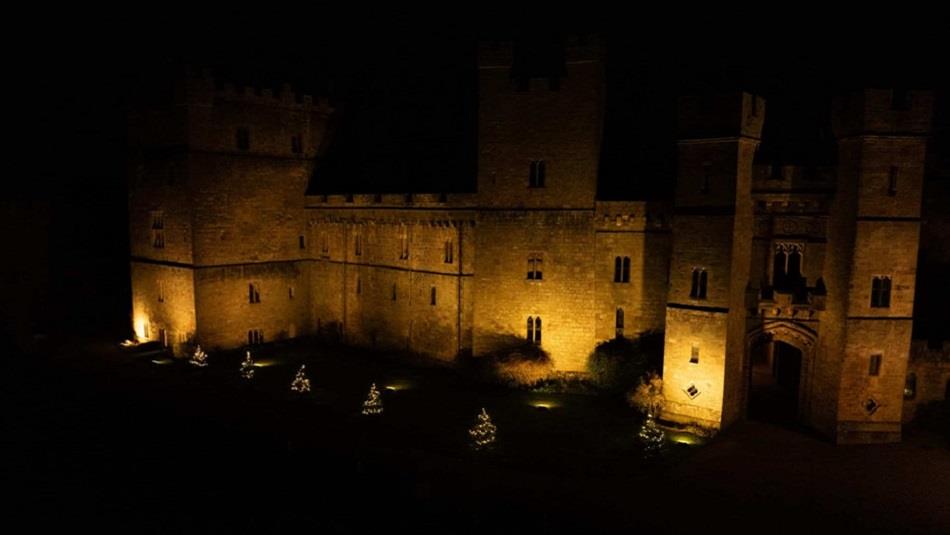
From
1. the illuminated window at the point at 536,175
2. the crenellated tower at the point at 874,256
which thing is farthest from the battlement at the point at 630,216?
the crenellated tower at the point at 874,256

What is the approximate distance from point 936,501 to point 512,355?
16.4m

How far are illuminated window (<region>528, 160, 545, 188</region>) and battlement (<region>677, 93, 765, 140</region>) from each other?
7.00 m

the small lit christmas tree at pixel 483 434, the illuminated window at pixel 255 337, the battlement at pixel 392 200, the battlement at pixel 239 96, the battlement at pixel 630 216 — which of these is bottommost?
the small lit christmas tree at pixel 483 434

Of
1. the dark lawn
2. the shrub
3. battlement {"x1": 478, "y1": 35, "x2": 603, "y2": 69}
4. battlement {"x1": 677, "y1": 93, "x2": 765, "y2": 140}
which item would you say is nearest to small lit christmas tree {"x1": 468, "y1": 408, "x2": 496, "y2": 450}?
the dark lawn

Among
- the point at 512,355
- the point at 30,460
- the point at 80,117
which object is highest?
the point at 80,117

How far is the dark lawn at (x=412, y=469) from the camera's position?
17719 mm

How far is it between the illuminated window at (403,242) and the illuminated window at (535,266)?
25.2 feet

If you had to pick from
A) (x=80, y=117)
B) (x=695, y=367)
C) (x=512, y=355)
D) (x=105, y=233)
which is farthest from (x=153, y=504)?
(x=80, y=117)

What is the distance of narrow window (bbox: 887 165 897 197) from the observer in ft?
75.3

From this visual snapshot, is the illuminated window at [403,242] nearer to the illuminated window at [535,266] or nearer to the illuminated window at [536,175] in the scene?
the illuminated window at [535,266]

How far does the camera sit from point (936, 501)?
19.3 meters

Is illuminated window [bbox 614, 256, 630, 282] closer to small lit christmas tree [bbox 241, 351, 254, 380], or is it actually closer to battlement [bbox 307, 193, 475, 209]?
battlement [bbox 307, 193, 475, 209]

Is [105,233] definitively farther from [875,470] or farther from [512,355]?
[875,470]

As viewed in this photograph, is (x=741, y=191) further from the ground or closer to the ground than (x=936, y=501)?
further from the ground
